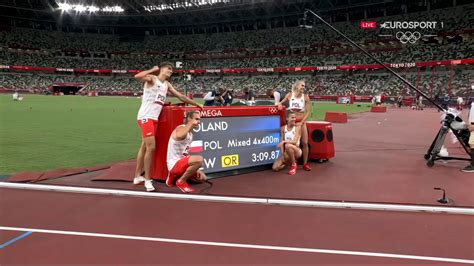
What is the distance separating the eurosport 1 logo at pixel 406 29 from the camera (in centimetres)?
5072

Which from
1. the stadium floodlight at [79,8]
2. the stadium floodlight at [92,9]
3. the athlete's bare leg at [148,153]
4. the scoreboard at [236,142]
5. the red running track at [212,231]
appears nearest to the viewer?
the red running track at [212,231]

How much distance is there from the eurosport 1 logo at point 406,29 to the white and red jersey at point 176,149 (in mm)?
54106

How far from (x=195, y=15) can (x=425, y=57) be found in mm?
41059

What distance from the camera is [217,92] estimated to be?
12992mm

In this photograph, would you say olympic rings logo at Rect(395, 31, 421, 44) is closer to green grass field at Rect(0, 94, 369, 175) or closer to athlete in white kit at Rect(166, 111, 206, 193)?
green grass field at Rect(0, 94, 369, 175)

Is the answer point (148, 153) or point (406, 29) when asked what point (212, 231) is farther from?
point (406, 29)

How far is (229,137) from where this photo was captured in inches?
276

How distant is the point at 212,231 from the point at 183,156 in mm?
2041

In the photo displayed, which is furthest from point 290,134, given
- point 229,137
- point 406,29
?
point 406,29

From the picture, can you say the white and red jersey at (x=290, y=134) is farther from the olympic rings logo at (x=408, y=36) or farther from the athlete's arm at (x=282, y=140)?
the olympic rings logo at (x=408, y=36)

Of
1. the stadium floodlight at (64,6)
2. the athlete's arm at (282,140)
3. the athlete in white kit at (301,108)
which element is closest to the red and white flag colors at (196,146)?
the athlete's arm at (282,140)

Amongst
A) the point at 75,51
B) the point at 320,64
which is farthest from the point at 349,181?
the point at 75,51

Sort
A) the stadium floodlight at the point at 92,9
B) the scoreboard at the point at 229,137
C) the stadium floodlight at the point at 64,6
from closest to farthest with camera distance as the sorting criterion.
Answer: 1. the scoreboard at the point at 229,137
2. the stadium floodlight at the point at 64,6
3. the stadium floodlight at the point at 92,9

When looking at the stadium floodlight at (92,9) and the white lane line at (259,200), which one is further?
the stadium floodlight at (92,9)
